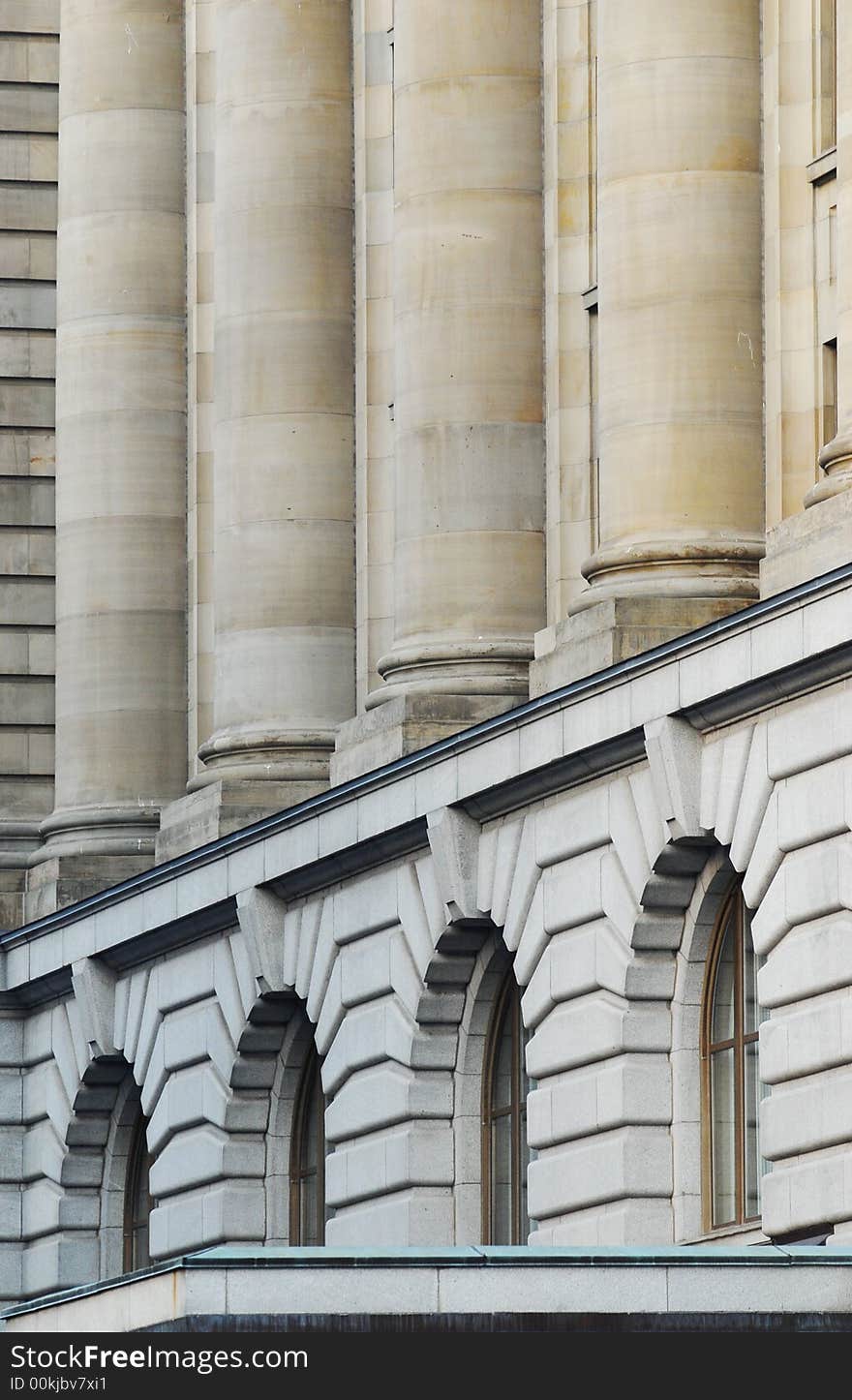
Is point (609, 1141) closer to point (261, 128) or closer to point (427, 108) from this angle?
point (427, 108)

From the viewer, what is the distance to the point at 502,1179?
174ft

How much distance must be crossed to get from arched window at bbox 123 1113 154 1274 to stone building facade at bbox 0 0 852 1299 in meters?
0.08

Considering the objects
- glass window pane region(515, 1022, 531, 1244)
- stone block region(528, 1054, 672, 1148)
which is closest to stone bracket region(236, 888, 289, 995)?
glass window pane region(515, 1022, 531, 1244)

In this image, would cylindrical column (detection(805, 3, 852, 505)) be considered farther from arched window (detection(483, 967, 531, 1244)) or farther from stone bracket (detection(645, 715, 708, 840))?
arched window (detection(483, 967, 531, 1244))

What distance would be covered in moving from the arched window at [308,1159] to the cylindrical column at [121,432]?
7.87 meters

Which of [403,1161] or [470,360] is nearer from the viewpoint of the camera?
[403,1161]

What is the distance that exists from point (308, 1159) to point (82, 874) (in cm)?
867

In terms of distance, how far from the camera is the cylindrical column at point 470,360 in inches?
2160

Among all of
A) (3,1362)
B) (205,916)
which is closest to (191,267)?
(205,916)

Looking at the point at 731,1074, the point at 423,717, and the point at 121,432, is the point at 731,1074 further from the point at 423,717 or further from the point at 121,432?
the point at 121,432

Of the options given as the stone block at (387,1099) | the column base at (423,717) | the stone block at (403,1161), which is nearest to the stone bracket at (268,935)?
the stone block at (387,1099)

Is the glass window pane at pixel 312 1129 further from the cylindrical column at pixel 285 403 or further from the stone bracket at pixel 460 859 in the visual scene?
the stone bracket at pixel 460 859

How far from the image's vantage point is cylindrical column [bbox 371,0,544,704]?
5488cm

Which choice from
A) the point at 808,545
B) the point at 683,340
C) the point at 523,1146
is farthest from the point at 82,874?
the point at 808,545
